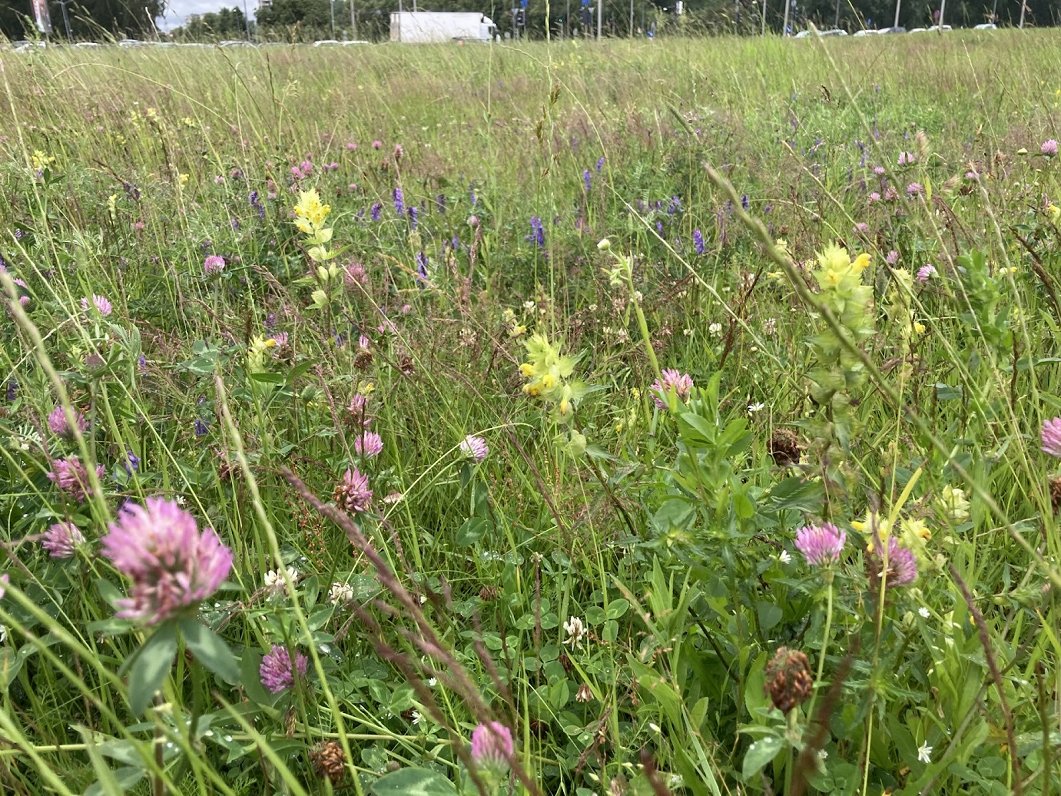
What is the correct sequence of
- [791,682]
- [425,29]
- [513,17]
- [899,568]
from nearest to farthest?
[791,682] < [899,568] < [513,17] < [425,29]

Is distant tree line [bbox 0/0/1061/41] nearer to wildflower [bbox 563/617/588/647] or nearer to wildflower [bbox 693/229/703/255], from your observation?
wildflower [bbox 693/229/703/255]

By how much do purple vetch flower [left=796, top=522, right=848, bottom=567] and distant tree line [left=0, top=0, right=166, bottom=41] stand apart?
4251 mm

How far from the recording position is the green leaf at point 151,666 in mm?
435

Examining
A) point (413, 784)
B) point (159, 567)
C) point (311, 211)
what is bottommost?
point (413, 784)

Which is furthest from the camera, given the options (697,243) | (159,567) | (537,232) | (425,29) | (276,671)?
(425,29)

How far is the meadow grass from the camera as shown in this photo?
0.82m

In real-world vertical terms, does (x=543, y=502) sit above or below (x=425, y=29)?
below

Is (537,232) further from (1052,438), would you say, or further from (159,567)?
(159,567)

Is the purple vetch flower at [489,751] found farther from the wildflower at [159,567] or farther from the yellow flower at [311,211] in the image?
the yellow flower at [311,211]

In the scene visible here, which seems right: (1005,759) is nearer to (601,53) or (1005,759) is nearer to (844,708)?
(844,708)

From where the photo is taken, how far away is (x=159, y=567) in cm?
43

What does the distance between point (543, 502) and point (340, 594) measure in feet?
1.52

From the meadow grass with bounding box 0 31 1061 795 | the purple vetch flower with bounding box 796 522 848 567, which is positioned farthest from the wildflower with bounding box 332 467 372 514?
the purple vetch flower with bounding box 796 522 848 567

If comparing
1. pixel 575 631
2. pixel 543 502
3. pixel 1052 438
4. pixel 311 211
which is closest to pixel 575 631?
pixel 575 631
